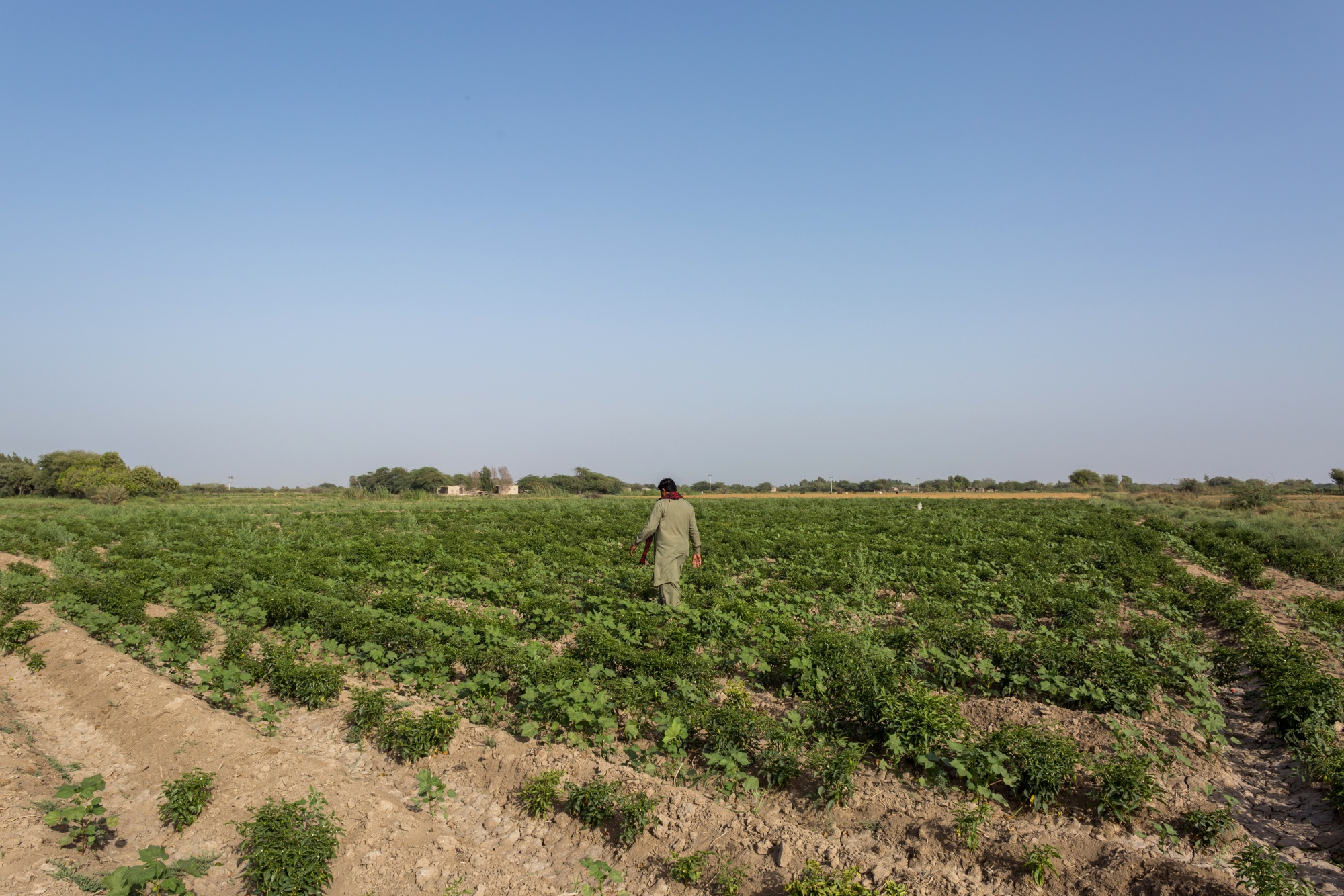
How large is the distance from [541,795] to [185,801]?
8.23ft

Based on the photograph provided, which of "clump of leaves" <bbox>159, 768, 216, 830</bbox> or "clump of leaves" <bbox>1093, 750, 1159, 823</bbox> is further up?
"clump of leaves" <bbox>1093, 750, 1159, 823</bbox>

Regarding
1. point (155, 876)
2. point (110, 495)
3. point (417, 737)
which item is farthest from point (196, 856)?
point (110, 495)

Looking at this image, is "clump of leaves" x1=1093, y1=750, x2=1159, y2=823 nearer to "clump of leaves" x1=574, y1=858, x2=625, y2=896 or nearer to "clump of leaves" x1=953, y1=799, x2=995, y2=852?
"clump of leaves" x1=953, y1=799, x2=995, y2=852

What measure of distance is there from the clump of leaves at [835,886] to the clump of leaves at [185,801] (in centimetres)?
419

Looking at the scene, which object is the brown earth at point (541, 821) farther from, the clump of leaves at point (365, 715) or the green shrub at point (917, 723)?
the green shrub at point (917, 723)

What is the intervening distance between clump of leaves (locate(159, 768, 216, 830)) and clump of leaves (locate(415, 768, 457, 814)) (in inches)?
58.7

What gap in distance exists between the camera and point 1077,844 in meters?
4.57

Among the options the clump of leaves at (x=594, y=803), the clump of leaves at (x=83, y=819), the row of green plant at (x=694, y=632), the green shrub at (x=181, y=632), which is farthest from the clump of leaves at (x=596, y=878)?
the green shrub at (x=181, y=632)

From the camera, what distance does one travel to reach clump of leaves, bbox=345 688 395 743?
649cm

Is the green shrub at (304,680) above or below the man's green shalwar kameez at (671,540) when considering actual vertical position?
below

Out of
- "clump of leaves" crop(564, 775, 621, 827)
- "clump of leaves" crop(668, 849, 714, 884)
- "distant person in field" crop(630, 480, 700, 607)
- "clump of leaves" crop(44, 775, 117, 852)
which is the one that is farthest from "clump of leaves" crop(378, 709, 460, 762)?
"distant person in field" crop(630, 480, 700, 607)

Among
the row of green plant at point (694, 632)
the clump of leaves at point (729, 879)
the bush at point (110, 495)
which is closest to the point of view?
the clump of leaves at point (729, 879)

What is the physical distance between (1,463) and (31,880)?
324 feet

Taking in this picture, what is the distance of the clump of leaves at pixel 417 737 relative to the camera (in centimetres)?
604
